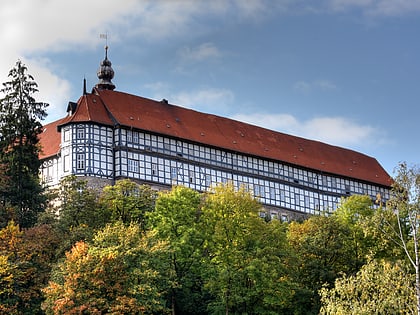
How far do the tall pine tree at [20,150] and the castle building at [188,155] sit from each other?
1105cm

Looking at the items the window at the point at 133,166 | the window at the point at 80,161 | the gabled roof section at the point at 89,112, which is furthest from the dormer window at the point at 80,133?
the window at the point at 133,166

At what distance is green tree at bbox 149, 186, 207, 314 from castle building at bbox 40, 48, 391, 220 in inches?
578

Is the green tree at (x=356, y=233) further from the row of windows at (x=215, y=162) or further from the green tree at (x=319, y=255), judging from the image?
the row of windows at (x=215, y=162)

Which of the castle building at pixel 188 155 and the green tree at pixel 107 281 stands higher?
the castle building at pixel 188 155

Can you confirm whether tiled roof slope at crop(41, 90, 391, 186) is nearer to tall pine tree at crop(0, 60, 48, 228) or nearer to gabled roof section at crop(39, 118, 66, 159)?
gabled roof section at crop(39, 118, 66, 159)

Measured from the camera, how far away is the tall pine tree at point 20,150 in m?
53.6

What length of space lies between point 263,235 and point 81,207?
38.5 feet

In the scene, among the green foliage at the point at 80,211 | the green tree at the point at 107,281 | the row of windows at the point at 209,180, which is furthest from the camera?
the row of windows at the point at 209,180

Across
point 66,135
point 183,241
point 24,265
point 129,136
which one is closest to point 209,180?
point 129,136

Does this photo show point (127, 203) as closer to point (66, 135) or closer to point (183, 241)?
point (183, 241)

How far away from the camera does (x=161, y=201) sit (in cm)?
5122

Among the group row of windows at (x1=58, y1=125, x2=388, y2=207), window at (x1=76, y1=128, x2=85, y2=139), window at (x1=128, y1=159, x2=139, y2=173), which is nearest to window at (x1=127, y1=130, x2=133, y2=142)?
row of windows at (x1=58, y1=125, x2=388, y2=207)

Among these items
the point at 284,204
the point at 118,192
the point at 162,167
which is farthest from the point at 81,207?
the point at 284,204

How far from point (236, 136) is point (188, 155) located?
9153mm
